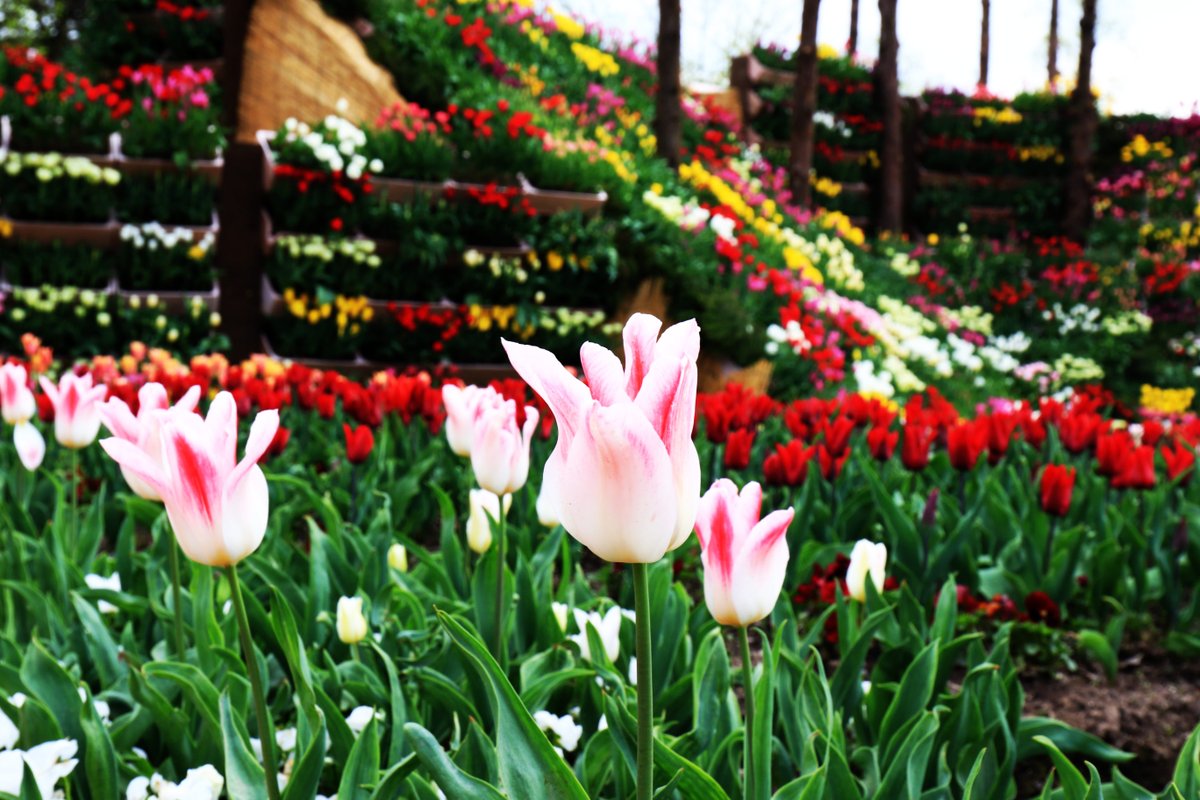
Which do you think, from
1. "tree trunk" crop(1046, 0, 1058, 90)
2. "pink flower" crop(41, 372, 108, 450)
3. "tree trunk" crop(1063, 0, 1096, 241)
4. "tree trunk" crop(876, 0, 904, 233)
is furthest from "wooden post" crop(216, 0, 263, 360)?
"tree trunk" crop(1046, 0, 1058, 90)

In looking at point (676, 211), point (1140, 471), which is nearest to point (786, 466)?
point (1140, 471)

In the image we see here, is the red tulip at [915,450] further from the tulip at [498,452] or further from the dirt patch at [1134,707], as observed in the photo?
the tulip at [498,452]

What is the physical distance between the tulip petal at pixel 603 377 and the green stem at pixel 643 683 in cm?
13

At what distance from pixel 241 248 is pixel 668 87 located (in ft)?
14.1

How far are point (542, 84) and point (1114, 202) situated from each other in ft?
28.9

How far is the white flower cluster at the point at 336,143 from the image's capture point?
7.40m

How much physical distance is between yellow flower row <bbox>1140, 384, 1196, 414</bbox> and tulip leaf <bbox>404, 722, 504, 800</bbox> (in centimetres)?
1038

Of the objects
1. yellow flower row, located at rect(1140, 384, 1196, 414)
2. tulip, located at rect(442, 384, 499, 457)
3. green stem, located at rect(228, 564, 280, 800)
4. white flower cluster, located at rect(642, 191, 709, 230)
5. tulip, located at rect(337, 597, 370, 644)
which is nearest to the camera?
green stem, located at rect(228, 564, 280, 800)

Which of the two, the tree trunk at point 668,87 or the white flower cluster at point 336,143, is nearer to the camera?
the white flower cluster at point 336,143

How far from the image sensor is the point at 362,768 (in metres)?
1.20

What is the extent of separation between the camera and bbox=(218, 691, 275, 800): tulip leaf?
114 centimetres

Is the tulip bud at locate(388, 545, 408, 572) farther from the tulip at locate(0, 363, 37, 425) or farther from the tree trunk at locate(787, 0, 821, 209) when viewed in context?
the tree trunk at locate(787, 0, 821, 209)

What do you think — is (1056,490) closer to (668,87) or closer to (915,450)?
(915,450)

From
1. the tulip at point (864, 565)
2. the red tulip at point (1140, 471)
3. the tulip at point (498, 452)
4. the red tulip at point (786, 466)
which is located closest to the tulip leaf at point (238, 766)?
the tulip at point (498, 452)
